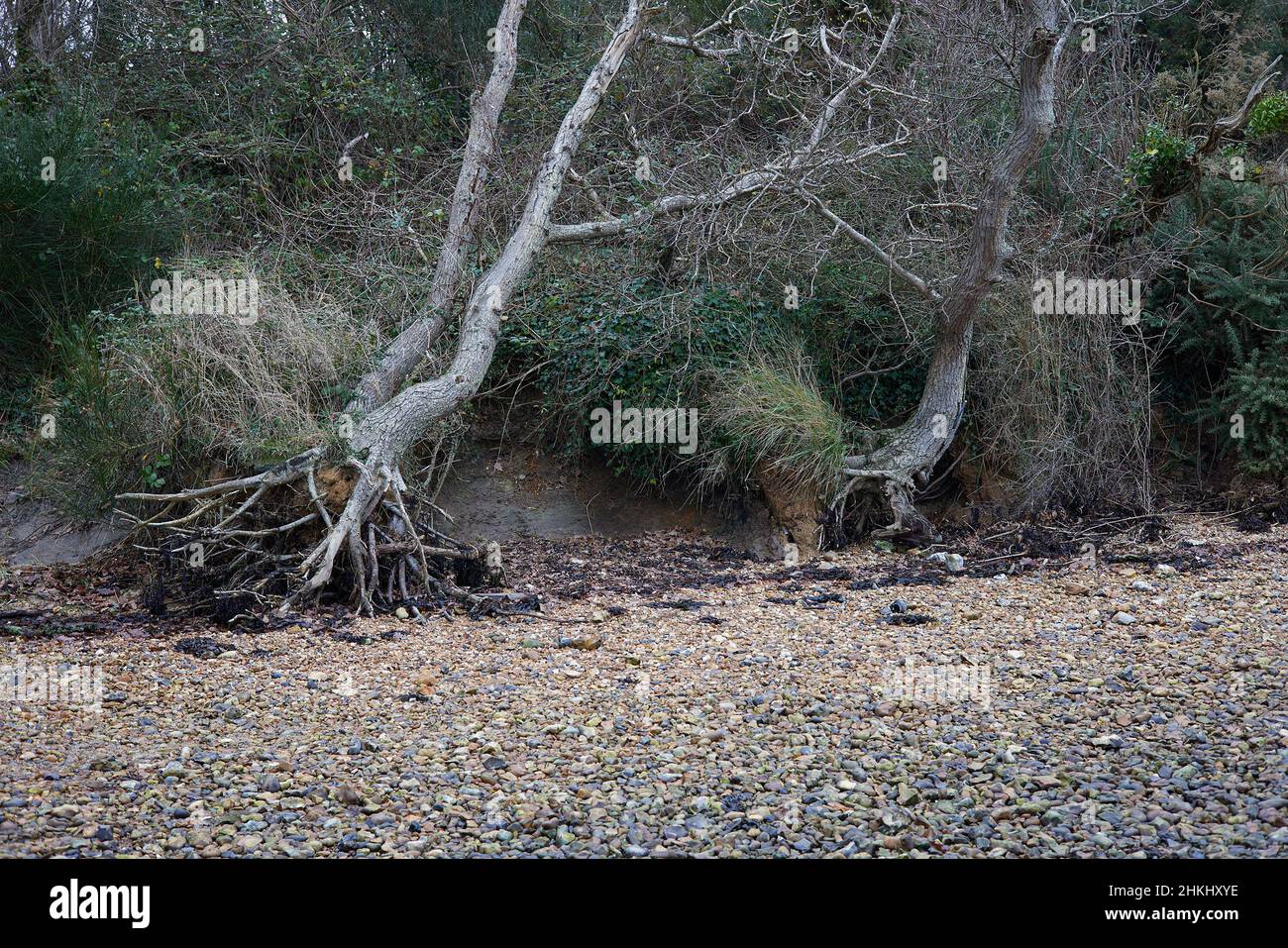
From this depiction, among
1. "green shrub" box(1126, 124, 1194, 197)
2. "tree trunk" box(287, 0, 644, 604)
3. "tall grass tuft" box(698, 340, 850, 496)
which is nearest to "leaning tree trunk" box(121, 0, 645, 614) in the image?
"tree trunk" box(287, 0, 644, 604)

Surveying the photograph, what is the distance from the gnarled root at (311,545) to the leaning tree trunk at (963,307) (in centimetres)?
283

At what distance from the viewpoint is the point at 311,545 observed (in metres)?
5.96

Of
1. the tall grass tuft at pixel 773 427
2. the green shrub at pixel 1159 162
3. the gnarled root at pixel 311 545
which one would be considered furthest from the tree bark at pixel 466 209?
A: the green shrub at pixel 1159 162

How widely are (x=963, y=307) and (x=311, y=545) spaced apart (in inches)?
181

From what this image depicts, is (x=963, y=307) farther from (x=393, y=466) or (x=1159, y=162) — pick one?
(x=393, y=466)

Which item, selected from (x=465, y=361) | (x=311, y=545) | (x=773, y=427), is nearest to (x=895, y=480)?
(x=773, y=427)

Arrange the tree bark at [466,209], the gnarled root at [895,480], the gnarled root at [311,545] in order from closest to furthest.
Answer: the gnarled root at [311,545], the gnarled root at [895,480], the tree bark at [466,209]

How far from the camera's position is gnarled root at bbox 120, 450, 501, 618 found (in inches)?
219

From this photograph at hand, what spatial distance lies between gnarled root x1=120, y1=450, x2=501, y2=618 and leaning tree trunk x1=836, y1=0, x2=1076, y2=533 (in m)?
2.83

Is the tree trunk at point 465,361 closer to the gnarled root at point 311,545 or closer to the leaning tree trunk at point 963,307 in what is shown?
the gnarled root at point 311,545

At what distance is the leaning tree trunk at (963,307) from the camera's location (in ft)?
21.0

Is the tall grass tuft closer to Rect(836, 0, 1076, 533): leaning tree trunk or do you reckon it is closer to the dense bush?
Rect(836, 0, 1076, 533): leaning tree trunk

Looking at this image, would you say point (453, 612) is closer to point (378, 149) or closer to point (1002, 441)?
point (1002, 441)

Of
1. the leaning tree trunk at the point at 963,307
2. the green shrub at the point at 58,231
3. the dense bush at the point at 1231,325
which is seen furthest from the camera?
the green shrub at the point at 58,231
